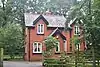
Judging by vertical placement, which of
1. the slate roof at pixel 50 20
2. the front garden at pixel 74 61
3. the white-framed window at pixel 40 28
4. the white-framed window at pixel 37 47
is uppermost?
the slate roof at pixel 50 20

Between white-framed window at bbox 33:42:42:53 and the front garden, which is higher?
white-framed window at bbox 33:42:42:53

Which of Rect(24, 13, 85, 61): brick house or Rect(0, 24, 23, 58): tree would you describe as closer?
Rect(0, 24, 23, 58): tree

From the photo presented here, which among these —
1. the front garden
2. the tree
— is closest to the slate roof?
the tree

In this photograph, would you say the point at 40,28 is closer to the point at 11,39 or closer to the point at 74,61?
the point at 11,39

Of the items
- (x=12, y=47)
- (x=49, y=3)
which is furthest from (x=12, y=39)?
(x=49, y=3)

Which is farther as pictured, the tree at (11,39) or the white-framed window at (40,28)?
the white-framed window at (40,28)

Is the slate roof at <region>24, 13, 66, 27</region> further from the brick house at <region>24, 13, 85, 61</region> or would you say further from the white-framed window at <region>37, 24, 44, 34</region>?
the white-framed window at <region>37, 24, 44, 34</region>

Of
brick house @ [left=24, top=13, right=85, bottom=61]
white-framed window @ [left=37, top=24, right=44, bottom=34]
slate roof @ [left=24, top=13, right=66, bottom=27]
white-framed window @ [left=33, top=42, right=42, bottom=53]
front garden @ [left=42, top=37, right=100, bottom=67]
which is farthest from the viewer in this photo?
slate roof @ [left=24, top=13, right=66, bottom=27]

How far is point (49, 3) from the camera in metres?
64.1

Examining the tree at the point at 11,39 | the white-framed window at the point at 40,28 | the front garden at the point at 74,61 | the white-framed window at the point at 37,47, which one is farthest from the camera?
the white-framed window at the point at 40,28

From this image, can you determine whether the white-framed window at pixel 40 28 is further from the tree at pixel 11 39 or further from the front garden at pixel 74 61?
the front garden at pixel 74 61

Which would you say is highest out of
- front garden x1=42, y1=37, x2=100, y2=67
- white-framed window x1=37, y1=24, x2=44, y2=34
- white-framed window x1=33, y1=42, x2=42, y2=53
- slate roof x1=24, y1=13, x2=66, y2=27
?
slate roof x1=24, y1=13, x2=66, y2=27

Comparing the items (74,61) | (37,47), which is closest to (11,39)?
(37,47)

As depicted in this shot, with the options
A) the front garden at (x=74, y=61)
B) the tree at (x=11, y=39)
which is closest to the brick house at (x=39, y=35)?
the tree at (x=11, y=39)
